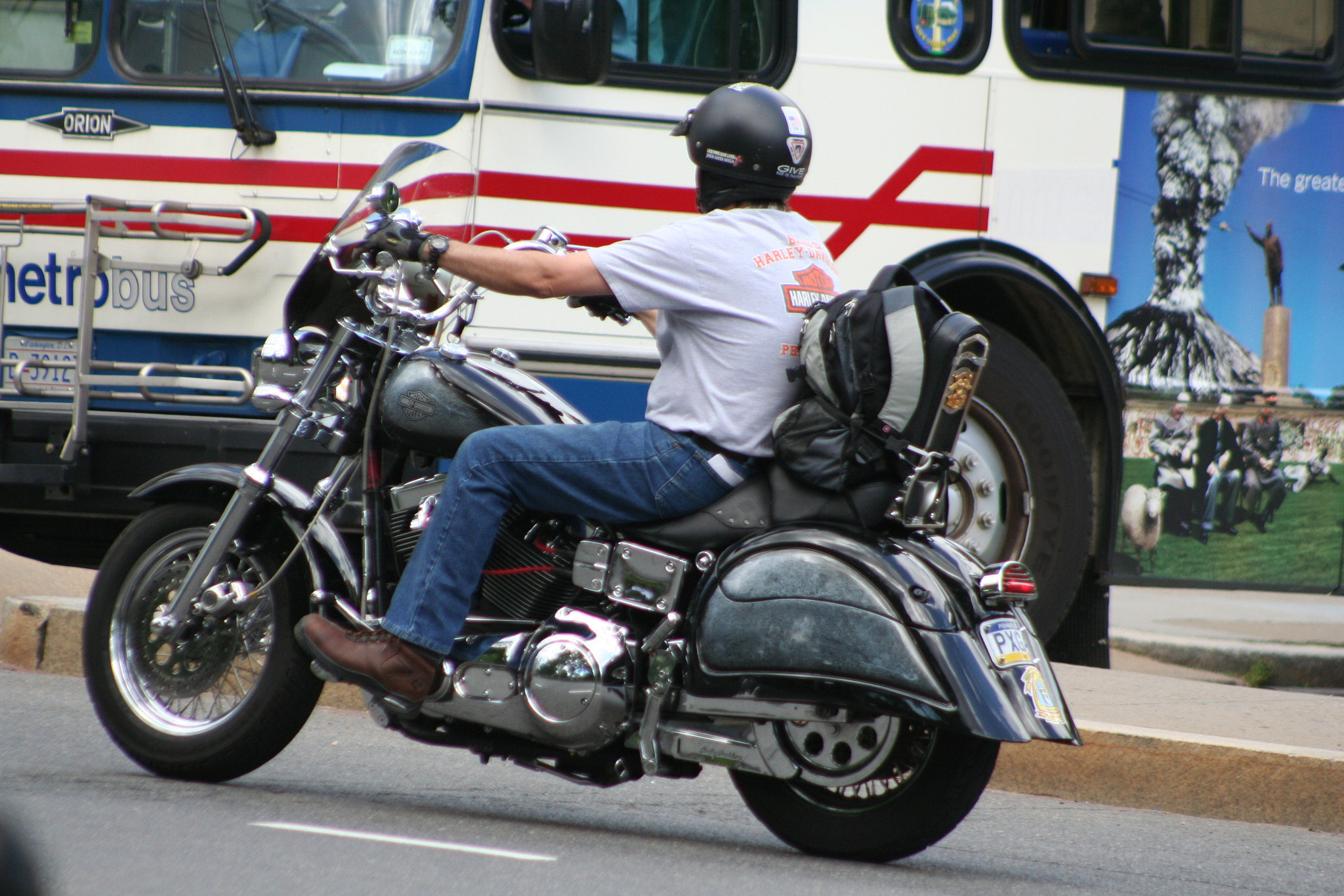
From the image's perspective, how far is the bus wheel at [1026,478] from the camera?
5.84 meters

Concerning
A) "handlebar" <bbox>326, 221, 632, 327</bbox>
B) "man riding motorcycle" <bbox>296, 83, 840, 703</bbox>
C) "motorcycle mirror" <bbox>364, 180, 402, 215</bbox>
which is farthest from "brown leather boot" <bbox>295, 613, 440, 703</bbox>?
"motorcycle mirror" <bbox>364, 180, 402, 215</bbox>

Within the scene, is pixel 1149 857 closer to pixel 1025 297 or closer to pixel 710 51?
pixel 1025 297

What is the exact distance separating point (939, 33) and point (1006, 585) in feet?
9.86

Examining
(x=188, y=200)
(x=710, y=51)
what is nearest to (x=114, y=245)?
(x=188, y=200)

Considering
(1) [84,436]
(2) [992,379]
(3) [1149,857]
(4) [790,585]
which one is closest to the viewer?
(4) [790,585]

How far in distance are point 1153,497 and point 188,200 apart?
3.69 meters

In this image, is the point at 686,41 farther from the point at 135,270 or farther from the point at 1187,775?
the point at 1187,775

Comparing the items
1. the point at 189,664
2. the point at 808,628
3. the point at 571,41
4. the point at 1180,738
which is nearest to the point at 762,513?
the point at 808,628

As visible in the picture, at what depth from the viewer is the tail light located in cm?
344

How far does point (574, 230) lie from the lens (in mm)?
5453

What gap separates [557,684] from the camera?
368 centimetres

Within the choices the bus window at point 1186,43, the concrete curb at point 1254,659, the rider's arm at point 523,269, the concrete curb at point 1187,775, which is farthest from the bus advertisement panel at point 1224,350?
the rider's arm at point 523,269

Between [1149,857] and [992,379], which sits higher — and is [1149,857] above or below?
below

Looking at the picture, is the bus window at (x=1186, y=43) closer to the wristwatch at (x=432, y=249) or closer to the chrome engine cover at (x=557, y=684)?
the wristwatch at (x=432, y=249)
